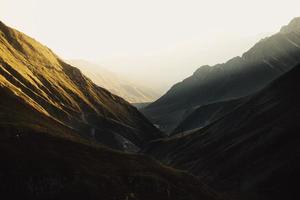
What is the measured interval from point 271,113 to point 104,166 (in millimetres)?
106789

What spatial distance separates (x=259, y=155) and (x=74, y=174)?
82.0 metres

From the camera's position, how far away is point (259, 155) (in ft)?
487

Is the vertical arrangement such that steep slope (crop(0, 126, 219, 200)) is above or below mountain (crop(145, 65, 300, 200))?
above

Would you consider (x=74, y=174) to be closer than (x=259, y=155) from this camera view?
Yes

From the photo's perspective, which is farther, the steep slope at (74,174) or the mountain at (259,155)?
the mountain at (259,155)

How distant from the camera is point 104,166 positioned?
90188 mm

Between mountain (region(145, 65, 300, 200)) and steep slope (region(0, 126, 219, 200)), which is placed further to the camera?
mountain (region(145, 65, 300, 200))

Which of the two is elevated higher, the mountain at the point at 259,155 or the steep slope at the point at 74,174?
the steep slope at the point at 74,174

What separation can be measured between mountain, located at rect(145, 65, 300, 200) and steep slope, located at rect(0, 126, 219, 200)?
31.2 meters

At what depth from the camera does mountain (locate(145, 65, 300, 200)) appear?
12681cm

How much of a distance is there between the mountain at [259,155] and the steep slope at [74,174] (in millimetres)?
31174

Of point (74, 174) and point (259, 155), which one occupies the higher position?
point (74, 174)

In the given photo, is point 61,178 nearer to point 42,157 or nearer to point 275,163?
point 42,157

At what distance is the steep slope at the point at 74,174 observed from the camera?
240 ft
